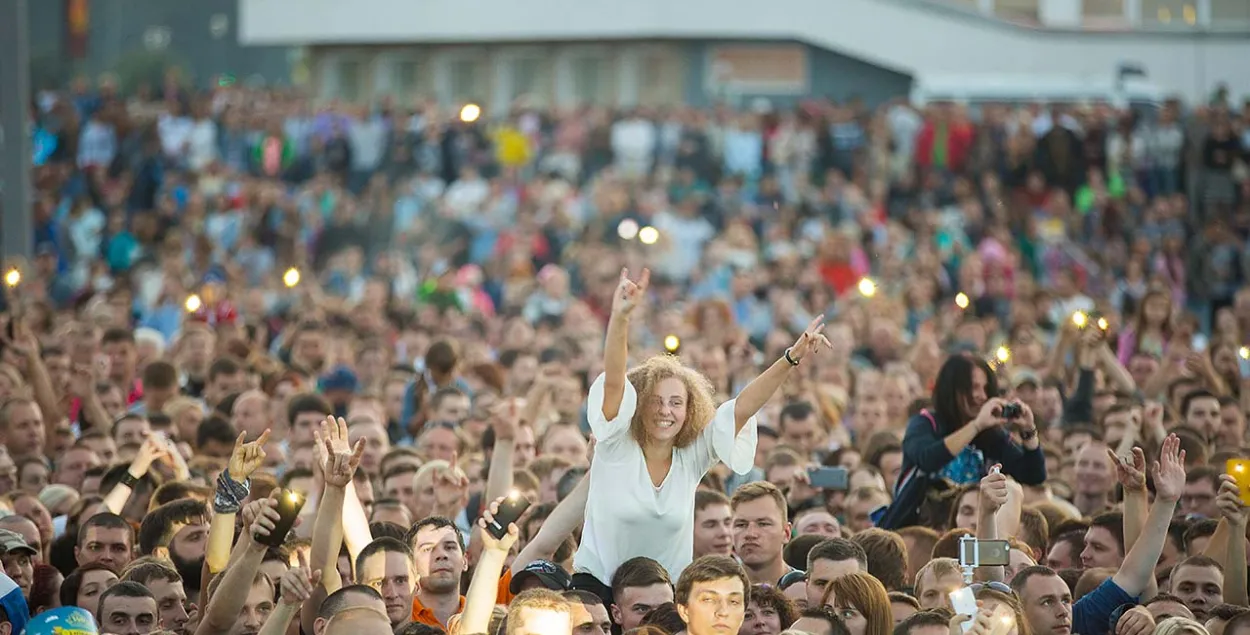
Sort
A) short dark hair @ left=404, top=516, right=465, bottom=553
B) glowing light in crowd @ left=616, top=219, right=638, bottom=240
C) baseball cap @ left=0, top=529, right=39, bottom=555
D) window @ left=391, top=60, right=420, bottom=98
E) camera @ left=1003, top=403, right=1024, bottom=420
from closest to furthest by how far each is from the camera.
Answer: short dark hair @ left=404, top=516, right=465, bottom=553, baseball cap @ left=0, top=529, right=39, bottom=555, camera @ left=1003, top=403, right=1024, bottom=420, glowing light in crowd @ left=616, top=219, right=638, bottom=240, window @ left=391, top=60, right=420, bottom=98

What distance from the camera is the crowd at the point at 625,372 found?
9047mm

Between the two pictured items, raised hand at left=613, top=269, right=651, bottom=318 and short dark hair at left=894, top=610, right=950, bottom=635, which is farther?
raised hand at left=613, top=269, right=651, bottom=318

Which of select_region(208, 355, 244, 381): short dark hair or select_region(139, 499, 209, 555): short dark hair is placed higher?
select_region(139, 499, 209, 555): short dark hair

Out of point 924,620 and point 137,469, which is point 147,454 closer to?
point 137,469

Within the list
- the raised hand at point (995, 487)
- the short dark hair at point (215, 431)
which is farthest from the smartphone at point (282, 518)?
the short dark hair at point (215, 431)

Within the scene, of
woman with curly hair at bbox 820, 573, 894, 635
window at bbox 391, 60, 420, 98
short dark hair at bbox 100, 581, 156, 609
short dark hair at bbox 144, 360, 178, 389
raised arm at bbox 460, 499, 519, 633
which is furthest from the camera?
window at bbox 391, 60, 420, 98

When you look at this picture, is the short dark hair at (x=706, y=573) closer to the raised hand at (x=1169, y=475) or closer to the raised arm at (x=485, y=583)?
the raised arm at (x=485, y=583)

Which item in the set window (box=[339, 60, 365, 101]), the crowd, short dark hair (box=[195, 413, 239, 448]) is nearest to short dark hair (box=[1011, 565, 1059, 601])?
the crowd

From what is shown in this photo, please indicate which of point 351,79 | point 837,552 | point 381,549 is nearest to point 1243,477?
point 837,552

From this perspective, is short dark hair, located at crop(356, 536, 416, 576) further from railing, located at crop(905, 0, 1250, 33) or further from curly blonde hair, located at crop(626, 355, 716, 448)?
railing, located at crop(905, 0, 1250, 33)

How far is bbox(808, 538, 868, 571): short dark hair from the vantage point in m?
9.29

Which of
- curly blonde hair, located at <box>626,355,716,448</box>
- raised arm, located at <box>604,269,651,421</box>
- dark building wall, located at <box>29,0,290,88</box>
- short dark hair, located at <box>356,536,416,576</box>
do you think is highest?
dark building wall, located at <box>29,0,290,88</box>

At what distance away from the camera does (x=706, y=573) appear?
8.42 meters

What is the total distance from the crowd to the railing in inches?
336
